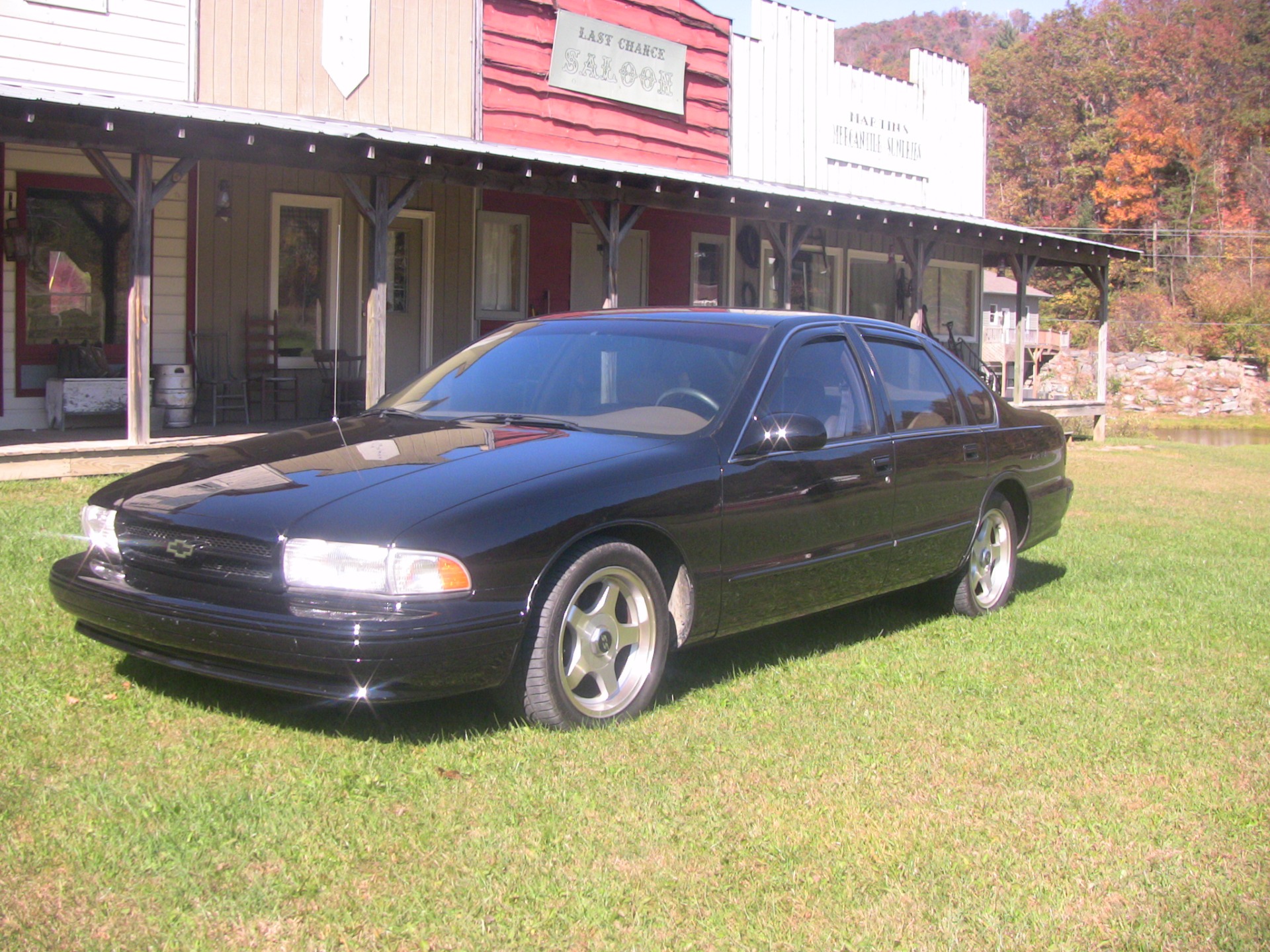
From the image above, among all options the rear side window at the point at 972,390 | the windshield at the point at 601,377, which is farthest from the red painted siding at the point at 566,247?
the windshield at the point at 601,377

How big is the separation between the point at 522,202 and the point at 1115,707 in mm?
12458

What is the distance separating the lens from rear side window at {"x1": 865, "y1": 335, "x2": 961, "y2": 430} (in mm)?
6113

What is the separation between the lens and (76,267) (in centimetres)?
1228

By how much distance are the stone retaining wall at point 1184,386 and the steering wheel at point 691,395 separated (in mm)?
37245

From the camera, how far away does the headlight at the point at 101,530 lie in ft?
14.6

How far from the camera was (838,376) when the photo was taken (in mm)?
5820

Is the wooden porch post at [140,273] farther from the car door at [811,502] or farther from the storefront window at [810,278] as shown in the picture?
the storefront window at [810,278]

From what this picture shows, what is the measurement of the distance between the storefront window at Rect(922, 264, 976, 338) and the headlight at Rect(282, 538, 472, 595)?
21700mm

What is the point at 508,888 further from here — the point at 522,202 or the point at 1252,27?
the point at 1252,27

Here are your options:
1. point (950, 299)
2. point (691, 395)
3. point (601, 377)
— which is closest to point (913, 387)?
point (691, 395)

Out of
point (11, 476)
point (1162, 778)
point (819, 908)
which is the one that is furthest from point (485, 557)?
point (11, 476)

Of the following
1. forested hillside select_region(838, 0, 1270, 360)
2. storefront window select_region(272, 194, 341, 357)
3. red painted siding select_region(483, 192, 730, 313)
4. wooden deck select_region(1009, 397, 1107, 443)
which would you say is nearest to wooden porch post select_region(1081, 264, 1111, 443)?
wooden deck select_region(1009, 397, 1107, 443)

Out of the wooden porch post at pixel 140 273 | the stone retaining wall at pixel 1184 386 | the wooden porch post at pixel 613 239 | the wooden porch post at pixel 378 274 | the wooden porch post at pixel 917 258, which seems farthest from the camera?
the stone retaining wall at pixel 1184 386

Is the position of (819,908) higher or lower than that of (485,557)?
lower
